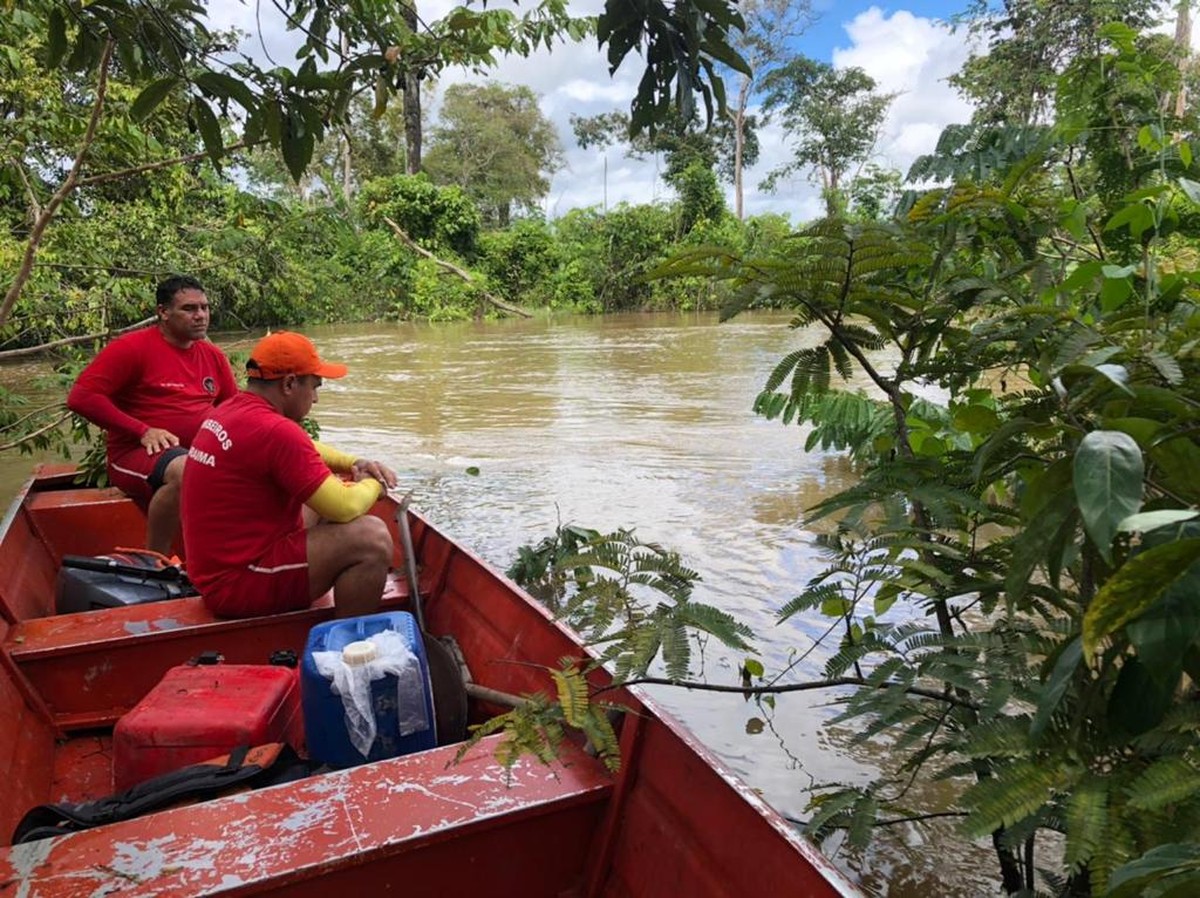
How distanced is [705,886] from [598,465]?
6417mm

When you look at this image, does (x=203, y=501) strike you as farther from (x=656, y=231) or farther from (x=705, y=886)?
(x=656, y=231)

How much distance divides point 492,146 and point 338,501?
38.5 meters

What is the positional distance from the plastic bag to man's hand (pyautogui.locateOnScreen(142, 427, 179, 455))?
2.21 metres

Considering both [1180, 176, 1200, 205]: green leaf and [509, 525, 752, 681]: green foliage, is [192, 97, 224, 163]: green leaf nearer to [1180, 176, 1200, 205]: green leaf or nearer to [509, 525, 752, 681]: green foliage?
[509, 525, 752, 681]: green foliage

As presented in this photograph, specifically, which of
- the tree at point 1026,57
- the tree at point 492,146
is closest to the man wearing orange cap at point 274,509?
the tree at point 1026,57

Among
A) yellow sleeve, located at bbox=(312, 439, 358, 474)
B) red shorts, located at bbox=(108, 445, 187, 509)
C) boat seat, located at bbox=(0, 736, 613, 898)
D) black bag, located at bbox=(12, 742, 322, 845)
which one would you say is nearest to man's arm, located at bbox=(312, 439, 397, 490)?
yellow sleeve, located at bbox=(312, 439, 358, 474)

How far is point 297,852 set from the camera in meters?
1.63

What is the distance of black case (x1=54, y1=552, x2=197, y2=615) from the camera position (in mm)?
3275

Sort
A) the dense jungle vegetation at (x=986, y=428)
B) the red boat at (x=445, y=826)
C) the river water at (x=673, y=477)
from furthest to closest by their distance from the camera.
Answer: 1. the river water at (x=673, y=477)
2. the red boat at (x=445, y=826)
3. the dense jungle vegetation at (x=986, y=428)

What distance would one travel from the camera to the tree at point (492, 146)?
37938 millimetres

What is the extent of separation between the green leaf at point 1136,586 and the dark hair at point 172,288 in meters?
4.27

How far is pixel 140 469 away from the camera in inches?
159

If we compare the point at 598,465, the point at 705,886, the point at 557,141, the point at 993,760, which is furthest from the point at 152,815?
the point at 557,141

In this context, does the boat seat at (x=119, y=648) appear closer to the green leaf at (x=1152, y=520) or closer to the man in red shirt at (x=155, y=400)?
the man in red shirt at (x=155, y=400)
